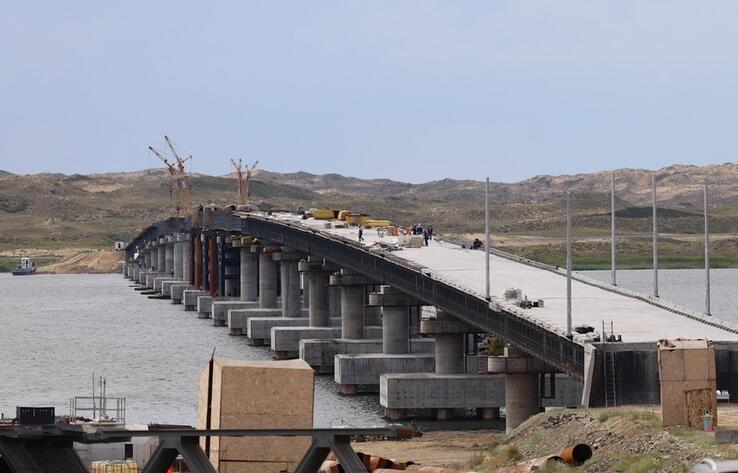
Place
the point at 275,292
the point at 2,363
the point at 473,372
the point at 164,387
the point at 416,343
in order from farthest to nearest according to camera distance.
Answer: the point at 275,292, the point at 2,363, the point at 416,343, the point at 164,387, the point at 473,372

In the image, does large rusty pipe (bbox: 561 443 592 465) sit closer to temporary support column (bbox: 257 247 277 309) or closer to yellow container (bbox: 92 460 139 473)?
yellow container (bbox: 92 460 139 473)

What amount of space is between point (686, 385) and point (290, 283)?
355ft

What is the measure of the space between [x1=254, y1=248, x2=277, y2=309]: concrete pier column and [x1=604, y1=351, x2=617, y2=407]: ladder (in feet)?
366

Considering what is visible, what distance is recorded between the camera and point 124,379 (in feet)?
392

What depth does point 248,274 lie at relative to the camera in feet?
643

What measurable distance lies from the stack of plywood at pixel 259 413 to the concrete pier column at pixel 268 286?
4890 inches

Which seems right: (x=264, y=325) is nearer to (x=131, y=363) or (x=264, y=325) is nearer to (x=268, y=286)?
(x=131, y=363)

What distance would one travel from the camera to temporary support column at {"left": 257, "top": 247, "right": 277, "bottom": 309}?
177 m

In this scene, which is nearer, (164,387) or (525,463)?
(525,463)

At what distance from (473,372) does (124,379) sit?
1012 inches

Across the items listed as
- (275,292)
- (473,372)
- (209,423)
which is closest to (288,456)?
(209,423)

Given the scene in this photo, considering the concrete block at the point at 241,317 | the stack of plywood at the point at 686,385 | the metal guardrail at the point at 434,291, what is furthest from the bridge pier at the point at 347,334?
the stack of plywood at the point at 686,385

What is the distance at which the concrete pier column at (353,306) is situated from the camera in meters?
134

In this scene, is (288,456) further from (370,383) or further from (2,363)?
(2,363)
